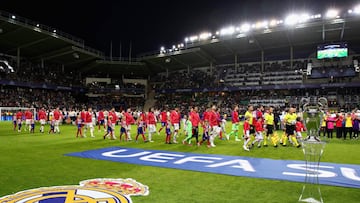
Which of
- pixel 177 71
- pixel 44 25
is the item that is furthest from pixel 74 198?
pixel 177 71

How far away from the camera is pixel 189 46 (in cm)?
4734

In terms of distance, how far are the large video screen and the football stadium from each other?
0.46 ft

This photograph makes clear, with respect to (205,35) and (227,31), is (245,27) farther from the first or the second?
(205,35)

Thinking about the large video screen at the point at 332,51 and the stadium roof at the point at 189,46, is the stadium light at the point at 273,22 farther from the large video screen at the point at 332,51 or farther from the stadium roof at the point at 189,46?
the large video screen at the point at 332,51

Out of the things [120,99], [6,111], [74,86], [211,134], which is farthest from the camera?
[120,99]

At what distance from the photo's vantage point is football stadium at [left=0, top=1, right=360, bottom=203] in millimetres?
6559

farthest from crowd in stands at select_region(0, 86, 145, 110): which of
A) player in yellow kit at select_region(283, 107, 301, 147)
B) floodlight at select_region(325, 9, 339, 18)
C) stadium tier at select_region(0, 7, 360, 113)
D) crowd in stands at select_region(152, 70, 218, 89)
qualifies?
floodlight at select_region(325, 9, 339, 18)

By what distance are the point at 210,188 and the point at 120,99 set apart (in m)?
55.5

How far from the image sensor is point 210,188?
21.4ft

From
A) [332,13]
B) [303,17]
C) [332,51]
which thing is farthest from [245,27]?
[332,51]

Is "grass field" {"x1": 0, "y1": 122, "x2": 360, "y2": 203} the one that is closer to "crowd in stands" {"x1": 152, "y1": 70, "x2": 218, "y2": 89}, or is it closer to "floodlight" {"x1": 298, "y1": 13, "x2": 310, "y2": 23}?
"floodlight" {"x1": 298, "y1": 13, "x2": 310, "y2": 23}

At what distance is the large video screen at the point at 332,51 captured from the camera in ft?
131

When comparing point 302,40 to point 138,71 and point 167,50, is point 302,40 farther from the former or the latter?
point 138,71

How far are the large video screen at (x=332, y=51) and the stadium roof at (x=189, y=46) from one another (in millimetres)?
1254
